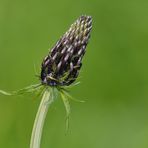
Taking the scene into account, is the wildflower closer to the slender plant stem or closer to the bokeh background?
the slender plant stem

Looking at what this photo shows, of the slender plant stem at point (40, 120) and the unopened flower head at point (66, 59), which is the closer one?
the slender plant stem at point (40, 120)

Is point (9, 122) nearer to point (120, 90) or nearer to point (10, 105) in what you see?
point (10, 105)

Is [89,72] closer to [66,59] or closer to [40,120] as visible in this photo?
[66,59]

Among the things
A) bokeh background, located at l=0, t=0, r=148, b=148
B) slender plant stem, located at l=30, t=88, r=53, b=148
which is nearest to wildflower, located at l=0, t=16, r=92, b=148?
slender plant stem, located at l=30, t=88, r=53, b=148

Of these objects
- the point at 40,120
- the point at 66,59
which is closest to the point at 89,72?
Result: the point at 66,59

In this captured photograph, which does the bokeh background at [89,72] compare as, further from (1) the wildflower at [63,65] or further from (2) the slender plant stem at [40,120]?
(2) the slender plant stem at [40,120]

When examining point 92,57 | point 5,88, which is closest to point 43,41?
point 92,57

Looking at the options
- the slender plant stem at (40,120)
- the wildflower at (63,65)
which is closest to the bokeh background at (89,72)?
the wildflower at (63,65)
